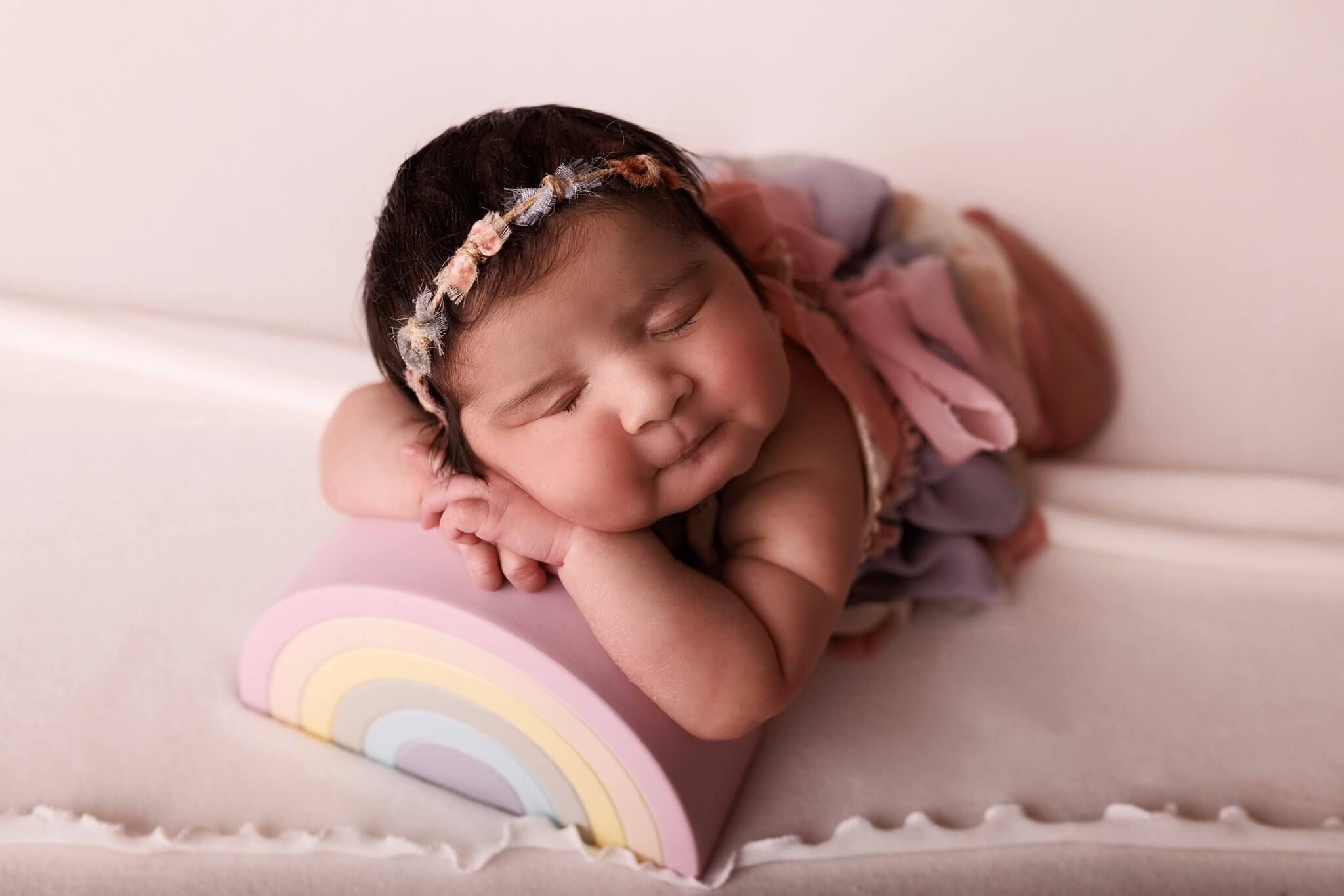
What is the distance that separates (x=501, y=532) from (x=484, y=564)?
0.03 meters

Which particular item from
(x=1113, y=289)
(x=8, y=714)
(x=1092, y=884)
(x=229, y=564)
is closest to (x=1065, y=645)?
(x=1092, y=884)

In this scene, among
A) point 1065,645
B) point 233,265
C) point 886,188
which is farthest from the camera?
point 233,265

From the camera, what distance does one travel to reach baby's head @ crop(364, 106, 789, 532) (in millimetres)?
815

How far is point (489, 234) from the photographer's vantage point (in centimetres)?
81

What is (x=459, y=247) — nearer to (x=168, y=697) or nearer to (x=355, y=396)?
(x=355, y=396)

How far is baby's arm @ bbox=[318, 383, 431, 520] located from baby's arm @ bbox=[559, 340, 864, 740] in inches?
8.1

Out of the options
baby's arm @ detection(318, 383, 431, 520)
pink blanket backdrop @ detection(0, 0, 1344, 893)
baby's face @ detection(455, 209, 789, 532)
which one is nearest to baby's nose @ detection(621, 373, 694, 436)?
baby's face @ detection(455, 209, 789, 532)

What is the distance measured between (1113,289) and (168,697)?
4.16 feet

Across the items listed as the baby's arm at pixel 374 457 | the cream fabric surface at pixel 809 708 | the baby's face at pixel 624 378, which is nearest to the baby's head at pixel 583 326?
the baby's face at pixel 624 378

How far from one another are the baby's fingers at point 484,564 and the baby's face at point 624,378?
0.25ft

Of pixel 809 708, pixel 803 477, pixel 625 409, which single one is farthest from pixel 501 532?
pixel 809 708

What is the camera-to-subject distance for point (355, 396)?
117 cm

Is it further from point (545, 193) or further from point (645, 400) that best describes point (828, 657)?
point (545, 193)

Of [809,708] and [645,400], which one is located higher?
[645,400]
